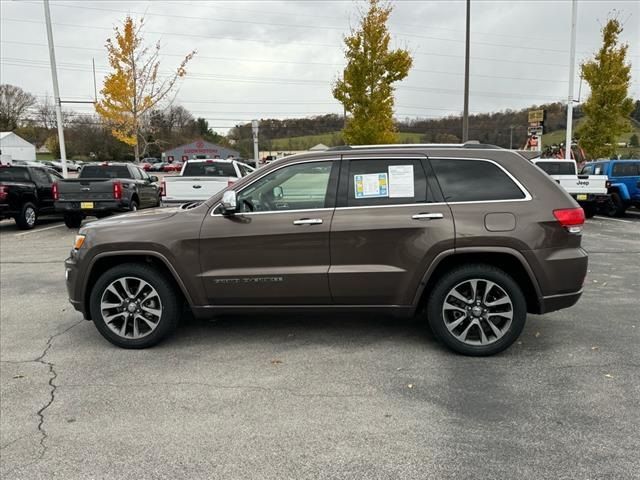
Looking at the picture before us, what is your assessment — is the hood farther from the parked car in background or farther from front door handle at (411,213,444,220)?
the parked car in background

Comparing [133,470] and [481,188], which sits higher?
[481,188]

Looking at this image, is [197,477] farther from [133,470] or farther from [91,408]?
[91,408]

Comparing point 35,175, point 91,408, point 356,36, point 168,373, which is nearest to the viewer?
point 91,408

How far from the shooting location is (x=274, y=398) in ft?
11.9

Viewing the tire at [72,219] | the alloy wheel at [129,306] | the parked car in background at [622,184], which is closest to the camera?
the alloy wheel at [129,306]

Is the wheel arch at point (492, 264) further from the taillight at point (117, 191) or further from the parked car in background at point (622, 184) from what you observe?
the parked car in background at point (622, 184)

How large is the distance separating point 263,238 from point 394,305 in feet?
4.19

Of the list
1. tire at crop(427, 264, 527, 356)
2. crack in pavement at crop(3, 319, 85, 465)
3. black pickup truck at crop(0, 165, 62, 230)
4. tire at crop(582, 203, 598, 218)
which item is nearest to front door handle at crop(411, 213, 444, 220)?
tire at crop(427, 264, 527, 356)

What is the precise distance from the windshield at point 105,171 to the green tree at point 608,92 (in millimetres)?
20965

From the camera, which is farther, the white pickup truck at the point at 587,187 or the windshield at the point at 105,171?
the windshield at the point at 105,171

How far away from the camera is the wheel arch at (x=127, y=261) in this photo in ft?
14.5

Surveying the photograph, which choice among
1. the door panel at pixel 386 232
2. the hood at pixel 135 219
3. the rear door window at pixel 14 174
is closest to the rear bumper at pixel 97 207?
the rear door window at pixel 14 174

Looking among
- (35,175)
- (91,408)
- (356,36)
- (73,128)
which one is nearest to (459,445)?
(91,408)

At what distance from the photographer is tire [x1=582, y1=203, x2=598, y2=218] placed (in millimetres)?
14859
